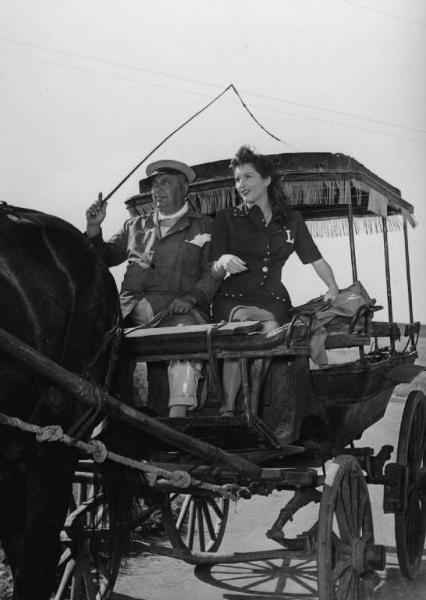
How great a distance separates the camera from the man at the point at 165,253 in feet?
14.8

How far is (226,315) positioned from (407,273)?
98.6 inches

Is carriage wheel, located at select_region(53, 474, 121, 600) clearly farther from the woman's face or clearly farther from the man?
the woman's face

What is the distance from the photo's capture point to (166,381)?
4160 millimetres

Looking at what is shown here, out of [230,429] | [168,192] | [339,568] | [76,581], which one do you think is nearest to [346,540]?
[339,568]

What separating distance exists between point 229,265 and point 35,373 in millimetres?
1364

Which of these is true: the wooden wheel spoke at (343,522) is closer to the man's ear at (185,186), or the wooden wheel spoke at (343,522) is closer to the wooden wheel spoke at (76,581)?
the wooden wheel spoke at (76,581)

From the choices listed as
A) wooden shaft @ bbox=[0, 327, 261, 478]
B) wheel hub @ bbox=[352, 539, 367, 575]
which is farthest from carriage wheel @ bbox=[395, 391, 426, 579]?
wooden shaft @ bbox=[0, 327, 261, 478]

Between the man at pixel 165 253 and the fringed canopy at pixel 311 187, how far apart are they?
0.39 meters

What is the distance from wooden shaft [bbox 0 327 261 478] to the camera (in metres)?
3.07

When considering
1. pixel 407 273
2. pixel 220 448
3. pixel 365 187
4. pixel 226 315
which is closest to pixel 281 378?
pixel 220 448

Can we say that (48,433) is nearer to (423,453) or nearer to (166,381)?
(166,381)

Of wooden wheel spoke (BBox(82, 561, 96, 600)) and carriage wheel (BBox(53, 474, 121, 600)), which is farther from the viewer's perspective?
wooden wheel spoke (BBox(82, 561, 96, 600))

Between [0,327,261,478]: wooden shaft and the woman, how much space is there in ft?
3.45

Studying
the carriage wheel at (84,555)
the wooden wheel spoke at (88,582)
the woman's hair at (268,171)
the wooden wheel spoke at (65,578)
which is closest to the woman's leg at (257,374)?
the carriage wheel at (84,555)
